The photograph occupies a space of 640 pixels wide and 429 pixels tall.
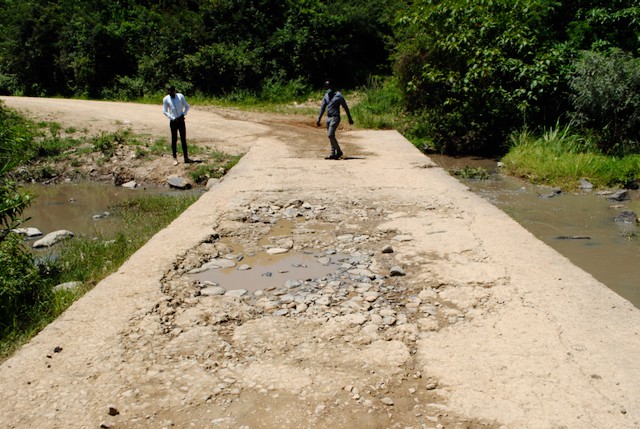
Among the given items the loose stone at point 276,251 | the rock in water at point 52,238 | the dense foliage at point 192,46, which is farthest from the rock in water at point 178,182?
the dense foliage at point 192,46

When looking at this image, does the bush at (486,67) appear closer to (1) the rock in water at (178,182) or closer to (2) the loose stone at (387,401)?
(1) the rock in water at (178,182)

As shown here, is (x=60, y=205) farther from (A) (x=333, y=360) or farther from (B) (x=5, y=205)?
(A) (x=333, y=360)

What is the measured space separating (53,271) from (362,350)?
3767 mm

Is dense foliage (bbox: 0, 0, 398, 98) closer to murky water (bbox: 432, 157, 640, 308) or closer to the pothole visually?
murky water (bbox: 432, 157, 640, 308)

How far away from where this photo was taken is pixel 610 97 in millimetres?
12078

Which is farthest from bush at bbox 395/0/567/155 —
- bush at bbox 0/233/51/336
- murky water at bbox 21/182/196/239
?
bush at bbox 0/233/51/336

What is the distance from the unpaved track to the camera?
3197 millimetres

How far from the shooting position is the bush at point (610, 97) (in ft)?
39.2

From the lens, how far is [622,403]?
3176 millimetres

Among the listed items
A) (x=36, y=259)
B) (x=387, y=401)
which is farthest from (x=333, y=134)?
(x=387, y=401)

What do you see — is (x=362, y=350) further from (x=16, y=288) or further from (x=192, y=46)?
(x=192, y=46)

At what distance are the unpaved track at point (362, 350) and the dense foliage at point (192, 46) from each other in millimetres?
16388

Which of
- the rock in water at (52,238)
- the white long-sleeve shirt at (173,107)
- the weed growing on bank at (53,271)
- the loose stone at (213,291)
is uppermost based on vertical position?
the white long-sleeve shirt at (173,107)

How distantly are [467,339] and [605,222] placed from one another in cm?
558
